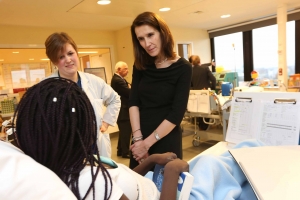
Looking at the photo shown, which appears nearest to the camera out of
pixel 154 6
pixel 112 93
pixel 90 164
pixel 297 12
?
pixel 90 164

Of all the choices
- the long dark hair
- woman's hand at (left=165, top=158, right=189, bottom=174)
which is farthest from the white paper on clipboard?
woman's hand at (left=165, top=158, right=189, bottom=174)

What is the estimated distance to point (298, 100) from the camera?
1.15 m

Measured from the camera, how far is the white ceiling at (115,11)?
3098 mm

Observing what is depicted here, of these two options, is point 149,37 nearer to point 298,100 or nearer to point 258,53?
point 298,100

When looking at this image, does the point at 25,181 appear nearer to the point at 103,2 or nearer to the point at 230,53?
the point at 103,2

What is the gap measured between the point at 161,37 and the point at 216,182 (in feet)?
2.22

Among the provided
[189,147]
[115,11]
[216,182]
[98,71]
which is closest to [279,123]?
[216,182]

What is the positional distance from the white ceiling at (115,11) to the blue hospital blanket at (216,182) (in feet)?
8.60

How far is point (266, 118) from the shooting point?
1.23 meters

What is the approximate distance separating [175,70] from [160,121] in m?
0.26

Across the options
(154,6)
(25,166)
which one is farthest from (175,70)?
(154,6)

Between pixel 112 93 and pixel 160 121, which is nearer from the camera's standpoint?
pixel 160 121

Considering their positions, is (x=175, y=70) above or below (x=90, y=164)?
above

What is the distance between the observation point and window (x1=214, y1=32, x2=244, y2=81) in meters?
5.89
